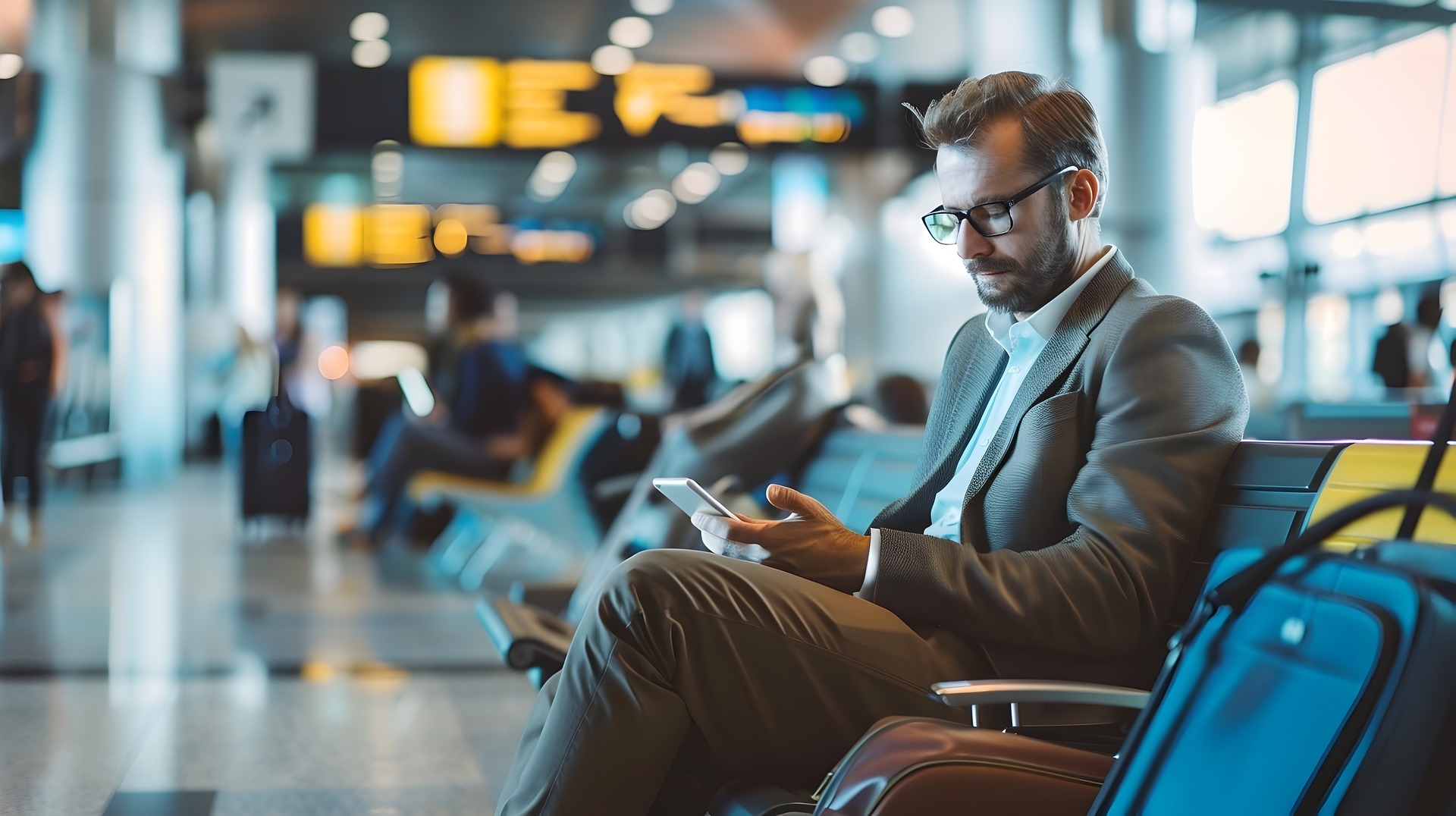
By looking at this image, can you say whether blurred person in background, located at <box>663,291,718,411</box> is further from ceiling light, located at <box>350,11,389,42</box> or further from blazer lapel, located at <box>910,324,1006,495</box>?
blazer lapel, located at <box>910,324,1006,495</box>

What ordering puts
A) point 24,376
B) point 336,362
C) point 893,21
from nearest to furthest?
point 24,376 < point 893,21 < point 336,362

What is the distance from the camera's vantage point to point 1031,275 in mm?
1870

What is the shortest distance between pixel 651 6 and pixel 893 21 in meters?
2.32

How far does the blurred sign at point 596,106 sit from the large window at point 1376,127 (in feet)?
13.2

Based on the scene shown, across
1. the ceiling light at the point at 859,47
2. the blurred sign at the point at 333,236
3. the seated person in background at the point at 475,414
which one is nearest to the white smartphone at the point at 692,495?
the seated person in background at the point at 475,414

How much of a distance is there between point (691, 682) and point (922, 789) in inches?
14.3

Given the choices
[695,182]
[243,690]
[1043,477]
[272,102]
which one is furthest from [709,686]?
[695,182]

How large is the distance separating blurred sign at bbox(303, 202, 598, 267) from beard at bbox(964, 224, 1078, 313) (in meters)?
18.8

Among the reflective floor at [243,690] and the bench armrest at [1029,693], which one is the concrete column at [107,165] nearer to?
the reflective floor at [243,690]

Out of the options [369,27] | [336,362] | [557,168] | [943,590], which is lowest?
[336,362]

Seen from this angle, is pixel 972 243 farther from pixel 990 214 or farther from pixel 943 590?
pixel 943 590

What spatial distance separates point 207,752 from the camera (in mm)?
2957

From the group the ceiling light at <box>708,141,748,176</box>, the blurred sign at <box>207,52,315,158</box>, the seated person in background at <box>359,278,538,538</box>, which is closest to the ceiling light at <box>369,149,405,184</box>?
the ceiling light at <box>708,141,748,176</box>

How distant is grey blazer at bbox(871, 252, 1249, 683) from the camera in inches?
63.5
